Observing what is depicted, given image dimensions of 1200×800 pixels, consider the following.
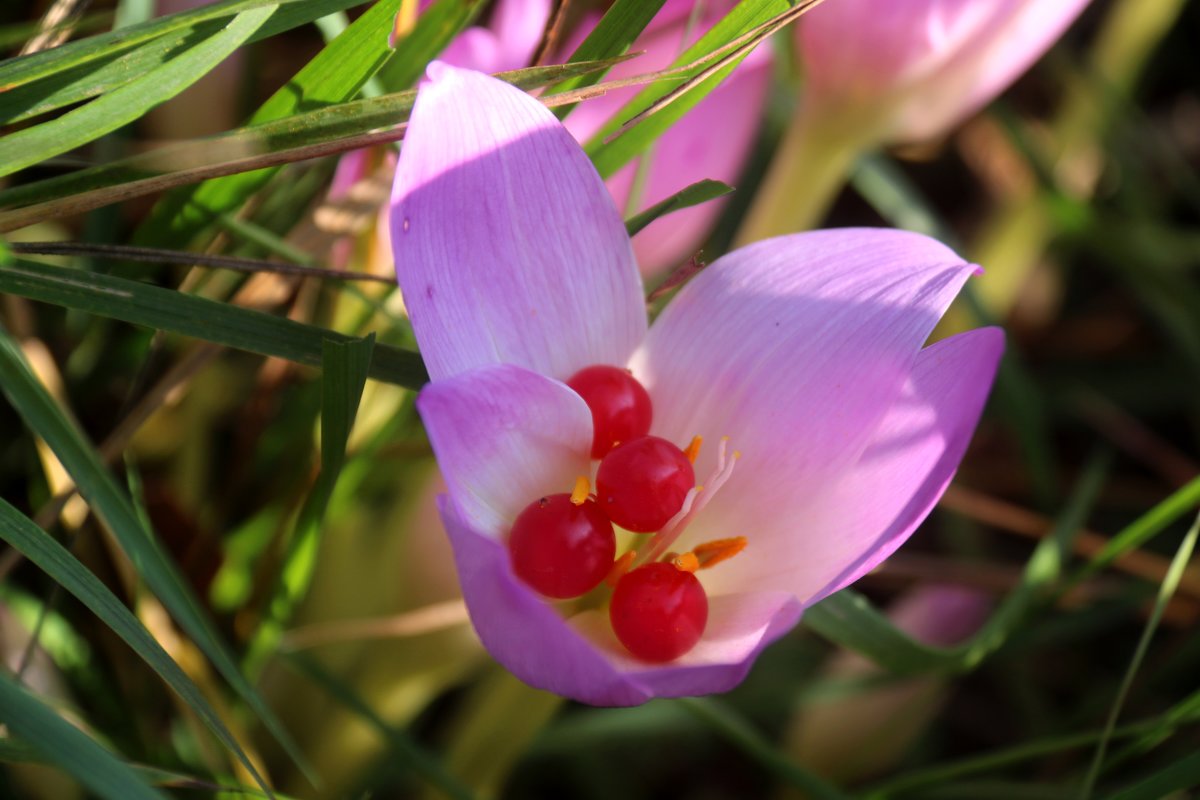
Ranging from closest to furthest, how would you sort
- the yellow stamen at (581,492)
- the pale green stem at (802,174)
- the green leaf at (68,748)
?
the green leaf at (68,748), the yellow stamen at (581,492), the pale green stem at (802,174)

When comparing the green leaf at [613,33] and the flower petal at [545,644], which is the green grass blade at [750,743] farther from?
the green leaf at [613,33]

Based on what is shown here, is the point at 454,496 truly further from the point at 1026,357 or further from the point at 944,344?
the point at 1026,357

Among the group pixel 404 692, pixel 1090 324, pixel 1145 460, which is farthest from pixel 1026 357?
pixel 404 692

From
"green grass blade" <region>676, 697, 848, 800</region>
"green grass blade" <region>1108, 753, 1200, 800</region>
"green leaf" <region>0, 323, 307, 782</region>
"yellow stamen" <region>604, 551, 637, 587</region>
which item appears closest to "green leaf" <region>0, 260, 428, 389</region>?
"green leaf" <region>0, 323, 307, 782</region>

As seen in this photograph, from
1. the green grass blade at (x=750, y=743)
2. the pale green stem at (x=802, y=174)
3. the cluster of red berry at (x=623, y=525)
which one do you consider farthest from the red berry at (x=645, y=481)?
the pale green stem at (x=802, y=174)

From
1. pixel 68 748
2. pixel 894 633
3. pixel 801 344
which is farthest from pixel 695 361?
pixel 68 748

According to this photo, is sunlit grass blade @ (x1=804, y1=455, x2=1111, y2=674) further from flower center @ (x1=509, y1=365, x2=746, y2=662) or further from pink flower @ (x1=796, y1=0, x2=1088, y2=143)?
pink flower @ (x1=796, y1=0, x2=1088, y2=143)
